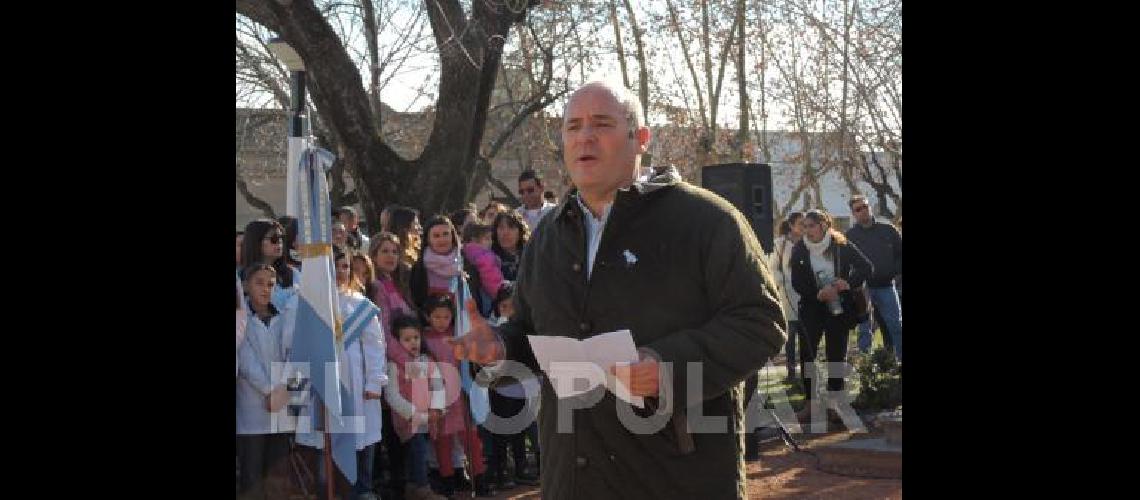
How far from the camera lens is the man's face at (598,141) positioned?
368 centimetres

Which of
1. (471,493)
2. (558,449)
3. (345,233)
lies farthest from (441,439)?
(558,449)

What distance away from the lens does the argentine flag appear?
7.88 m

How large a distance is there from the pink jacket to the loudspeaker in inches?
109

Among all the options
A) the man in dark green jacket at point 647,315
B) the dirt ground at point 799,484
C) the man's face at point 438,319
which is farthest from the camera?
Result: the dirt ground at point 799,484

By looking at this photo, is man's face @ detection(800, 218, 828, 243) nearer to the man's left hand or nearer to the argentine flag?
the argentine flag

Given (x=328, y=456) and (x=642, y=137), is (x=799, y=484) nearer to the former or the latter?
(x=328, y=456)

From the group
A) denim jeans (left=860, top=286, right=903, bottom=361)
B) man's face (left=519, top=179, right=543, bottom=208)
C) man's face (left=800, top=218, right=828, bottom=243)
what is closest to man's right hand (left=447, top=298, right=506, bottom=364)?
man's face (left=519, top=179, right=543, bottom=208)

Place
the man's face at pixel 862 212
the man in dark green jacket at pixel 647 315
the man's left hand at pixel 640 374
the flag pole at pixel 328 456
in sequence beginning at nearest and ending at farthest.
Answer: the man's left hand at pixel 640 374 < the man in dark green jacket at pixel 647 315 < the flag pole at pixel 328 456 < the man's face at pixel 862 212

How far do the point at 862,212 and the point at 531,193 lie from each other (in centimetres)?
490

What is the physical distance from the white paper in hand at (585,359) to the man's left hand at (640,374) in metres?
0.02

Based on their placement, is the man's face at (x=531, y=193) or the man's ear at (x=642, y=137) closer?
the man's ear at (x=642, y=137)

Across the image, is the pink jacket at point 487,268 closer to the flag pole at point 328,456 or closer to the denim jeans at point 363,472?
the denim jeans at point 363,472

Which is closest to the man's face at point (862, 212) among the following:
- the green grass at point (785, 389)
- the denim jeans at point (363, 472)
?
the green grass at point (785, 389)
